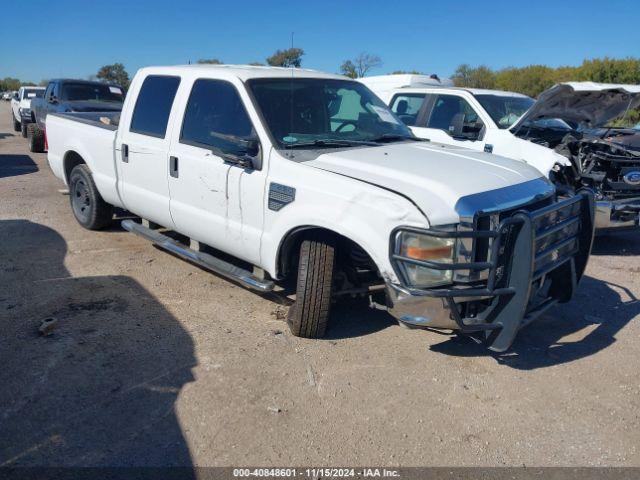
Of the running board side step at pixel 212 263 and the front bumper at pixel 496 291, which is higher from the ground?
the front bumper at pixel 496 291

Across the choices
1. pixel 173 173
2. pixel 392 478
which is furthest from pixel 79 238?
pixel 392 478

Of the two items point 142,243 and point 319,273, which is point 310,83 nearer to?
point 319,273

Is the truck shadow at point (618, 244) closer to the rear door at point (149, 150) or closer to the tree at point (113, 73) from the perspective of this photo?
the rear door at point (149, 150)

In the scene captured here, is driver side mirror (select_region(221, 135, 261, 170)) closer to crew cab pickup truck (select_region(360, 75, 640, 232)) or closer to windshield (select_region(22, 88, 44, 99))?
crew cab pickup truck (select_region(360, 75, 640, 232))

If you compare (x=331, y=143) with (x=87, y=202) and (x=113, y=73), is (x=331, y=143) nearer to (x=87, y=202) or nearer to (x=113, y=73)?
(x=87, y=202)

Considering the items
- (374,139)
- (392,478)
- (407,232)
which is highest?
(374,139)

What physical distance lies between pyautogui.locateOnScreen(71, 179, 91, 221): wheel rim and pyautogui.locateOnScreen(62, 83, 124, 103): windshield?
764cm

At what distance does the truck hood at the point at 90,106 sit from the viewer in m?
12.4

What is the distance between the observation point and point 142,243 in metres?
→ 6.46

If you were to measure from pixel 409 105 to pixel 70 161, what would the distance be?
5.03 m

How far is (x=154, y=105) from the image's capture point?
5.29m

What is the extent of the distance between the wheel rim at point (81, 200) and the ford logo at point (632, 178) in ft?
21.1

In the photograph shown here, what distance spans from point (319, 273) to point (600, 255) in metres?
4.43

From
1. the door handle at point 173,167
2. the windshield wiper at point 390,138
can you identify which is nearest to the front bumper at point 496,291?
the windshield wiper at point 390,138
